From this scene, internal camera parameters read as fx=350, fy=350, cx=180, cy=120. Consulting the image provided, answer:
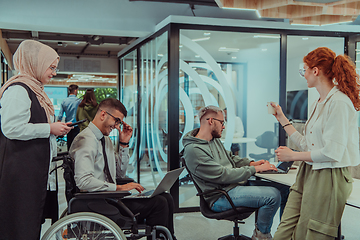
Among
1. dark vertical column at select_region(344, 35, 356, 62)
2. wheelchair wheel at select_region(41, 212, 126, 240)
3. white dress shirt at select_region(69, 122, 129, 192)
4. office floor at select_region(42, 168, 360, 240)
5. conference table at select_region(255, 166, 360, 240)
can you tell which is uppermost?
dark vertical column at select_region(344, 35, 356, 62)

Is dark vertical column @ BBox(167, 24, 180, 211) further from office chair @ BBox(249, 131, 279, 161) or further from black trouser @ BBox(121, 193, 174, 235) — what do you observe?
black trouser @ BBox(121, 193, 174, 235)

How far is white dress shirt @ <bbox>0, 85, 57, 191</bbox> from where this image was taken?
2041mm

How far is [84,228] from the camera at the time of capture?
7.20ft

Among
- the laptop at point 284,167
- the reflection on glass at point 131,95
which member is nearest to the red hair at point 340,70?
the laptop at point 284,167

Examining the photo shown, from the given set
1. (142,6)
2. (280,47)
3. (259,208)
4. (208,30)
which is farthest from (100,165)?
(142,6)

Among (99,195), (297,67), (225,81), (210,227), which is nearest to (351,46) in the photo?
(297,67)

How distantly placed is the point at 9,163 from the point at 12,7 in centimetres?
360

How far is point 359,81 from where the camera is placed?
81.6 inches

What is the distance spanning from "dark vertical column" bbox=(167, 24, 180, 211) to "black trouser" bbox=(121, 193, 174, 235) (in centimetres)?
180

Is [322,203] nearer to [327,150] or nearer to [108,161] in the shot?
[327,150]

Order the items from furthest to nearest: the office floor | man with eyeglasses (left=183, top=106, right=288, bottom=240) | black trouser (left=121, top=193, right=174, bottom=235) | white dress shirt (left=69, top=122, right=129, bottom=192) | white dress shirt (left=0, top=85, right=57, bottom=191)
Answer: the office floor < man with eyeglasses (left=183, top=106, right=288, bottom=240) < black trouser (left=121, top=193, right=174, bottom=235) < white dress shirt (left=69, top=122, right=129, bottom=192) < white dress shirt (left=0, top=85, right=57, bottom=191)

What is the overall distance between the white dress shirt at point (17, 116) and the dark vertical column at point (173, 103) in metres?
2.41

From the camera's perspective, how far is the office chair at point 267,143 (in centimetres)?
475

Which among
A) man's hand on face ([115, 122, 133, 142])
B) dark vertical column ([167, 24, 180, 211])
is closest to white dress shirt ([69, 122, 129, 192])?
man's hand on face ([115, 122, 133, 142])
